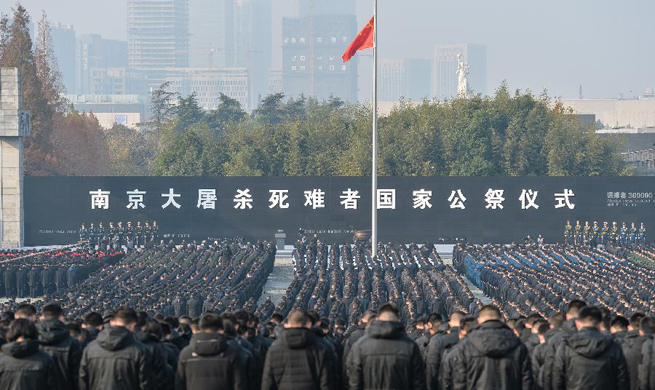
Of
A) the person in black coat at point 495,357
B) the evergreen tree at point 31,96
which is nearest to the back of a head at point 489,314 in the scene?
the person in black coat at point 495,357

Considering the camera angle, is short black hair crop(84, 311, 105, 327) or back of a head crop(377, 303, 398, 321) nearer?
back of a head crop(377, 303, 398, 321)

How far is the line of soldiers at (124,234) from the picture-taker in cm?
4747

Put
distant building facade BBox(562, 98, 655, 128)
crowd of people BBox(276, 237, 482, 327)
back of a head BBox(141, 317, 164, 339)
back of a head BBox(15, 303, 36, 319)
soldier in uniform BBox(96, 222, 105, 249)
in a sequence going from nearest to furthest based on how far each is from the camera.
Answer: back of a head BBox(15, 303, 36, 319) → back of a head BBox(141, 317, 164, 339) → crowd of people BBox(276, 237, 482, 327) → soldier in uniform BBox(96, 222, 105, 249) → distant building facade BBox(562, 98, 655, 128)

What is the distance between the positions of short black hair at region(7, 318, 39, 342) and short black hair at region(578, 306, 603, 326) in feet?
14.3

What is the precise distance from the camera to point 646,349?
1138 centimetres

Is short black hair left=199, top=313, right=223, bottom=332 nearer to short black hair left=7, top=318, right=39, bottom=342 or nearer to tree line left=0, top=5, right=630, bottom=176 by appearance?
short black hair left=7, top=318, right=39, bottom=342

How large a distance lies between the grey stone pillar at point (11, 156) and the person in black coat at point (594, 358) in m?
37.4

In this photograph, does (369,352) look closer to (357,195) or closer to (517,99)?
(357,195)

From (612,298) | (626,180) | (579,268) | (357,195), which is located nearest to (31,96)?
(357,195)

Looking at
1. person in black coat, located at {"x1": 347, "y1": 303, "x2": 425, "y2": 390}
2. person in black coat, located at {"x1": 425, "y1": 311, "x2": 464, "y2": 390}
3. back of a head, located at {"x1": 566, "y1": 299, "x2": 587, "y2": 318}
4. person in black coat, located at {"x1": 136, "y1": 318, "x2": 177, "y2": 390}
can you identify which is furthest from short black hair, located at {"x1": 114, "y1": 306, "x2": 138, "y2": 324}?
back of a head, located at {"x1": 566, "y1": 299, "x2": 587, "y2": 318}

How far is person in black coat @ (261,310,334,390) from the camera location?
409 inches

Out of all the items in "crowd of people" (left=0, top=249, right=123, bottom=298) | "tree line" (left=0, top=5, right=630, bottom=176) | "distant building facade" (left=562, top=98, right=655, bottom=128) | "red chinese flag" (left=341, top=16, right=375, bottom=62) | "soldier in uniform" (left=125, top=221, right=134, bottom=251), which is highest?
"distant building facade" (left=562, top=98, right=655, bottom=128)

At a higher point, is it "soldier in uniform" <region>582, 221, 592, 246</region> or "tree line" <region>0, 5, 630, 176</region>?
"tree line" <region>0, 5, 630, 176</region>

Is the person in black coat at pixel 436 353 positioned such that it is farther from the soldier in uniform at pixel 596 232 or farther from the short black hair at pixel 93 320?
the soldier in uniform at pixel 596 232
